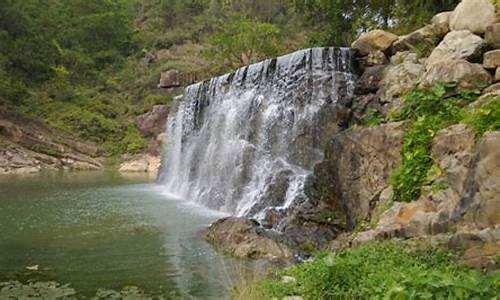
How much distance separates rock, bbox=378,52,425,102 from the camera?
475 inches

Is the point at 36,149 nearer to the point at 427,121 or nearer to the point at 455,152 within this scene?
the point at 427,121

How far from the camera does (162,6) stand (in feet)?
171

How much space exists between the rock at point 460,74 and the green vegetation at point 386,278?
167 inches

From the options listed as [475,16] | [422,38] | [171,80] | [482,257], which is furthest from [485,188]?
[171,80]

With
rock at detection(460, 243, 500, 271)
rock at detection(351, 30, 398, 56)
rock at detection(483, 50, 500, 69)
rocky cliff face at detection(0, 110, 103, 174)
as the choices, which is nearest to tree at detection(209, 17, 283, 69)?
rocky cliff face at detection(0, 110, 103, 174)

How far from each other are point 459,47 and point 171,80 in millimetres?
31403

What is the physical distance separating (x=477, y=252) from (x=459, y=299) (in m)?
1.55

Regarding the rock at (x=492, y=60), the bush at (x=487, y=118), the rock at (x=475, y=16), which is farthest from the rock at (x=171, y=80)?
the bush at (x=487, y=118)

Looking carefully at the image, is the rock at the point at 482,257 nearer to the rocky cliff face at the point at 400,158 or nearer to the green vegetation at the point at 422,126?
the rocky cliff face at the point at 400,158

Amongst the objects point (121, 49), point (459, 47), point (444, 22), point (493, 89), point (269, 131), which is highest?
point (121, 49)

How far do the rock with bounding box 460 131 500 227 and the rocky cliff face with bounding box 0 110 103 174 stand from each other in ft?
84.9

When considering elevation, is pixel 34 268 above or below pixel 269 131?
below

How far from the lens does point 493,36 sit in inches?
391

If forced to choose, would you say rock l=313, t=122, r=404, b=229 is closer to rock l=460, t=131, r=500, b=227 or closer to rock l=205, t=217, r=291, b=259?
rock l=205, t=217, r=291, b=259
